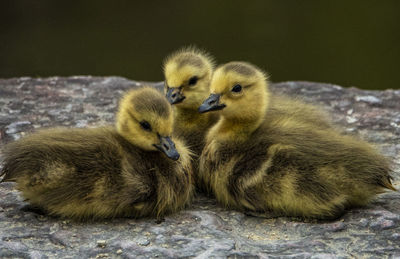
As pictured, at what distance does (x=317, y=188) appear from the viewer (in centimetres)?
211

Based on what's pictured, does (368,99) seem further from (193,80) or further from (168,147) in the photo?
(168,147)

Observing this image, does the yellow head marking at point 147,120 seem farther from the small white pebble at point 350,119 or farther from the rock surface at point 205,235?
the small white pebble at point 350,119

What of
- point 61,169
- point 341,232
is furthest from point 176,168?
point 341,232

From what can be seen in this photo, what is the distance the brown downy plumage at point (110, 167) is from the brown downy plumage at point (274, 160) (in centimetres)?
15

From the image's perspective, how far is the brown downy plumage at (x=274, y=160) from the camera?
211 cm

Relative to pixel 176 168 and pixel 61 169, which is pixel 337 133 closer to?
pixel 176 168

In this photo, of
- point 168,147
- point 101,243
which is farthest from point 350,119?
point 101,243

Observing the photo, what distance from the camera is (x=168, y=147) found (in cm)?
218

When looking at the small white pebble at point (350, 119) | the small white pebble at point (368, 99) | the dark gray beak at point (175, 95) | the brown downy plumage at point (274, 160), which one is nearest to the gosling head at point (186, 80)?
the dark gray beak at point (175, 95)

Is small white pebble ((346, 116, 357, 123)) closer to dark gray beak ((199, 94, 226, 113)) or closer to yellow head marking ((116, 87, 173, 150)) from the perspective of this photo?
dark gray beak ((199, 94, 226, 113))

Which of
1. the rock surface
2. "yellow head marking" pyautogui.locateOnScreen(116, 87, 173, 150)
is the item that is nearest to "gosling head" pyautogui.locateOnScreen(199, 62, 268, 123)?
"yellow head marking" pyautogui.locateOnScreen(116, 87, 173, 150)

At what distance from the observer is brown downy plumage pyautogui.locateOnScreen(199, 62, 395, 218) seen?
2.11 m

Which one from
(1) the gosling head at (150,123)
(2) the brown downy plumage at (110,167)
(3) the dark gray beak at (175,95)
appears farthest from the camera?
(3) the dark gray beak at (175,95)

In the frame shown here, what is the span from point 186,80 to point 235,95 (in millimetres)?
287
